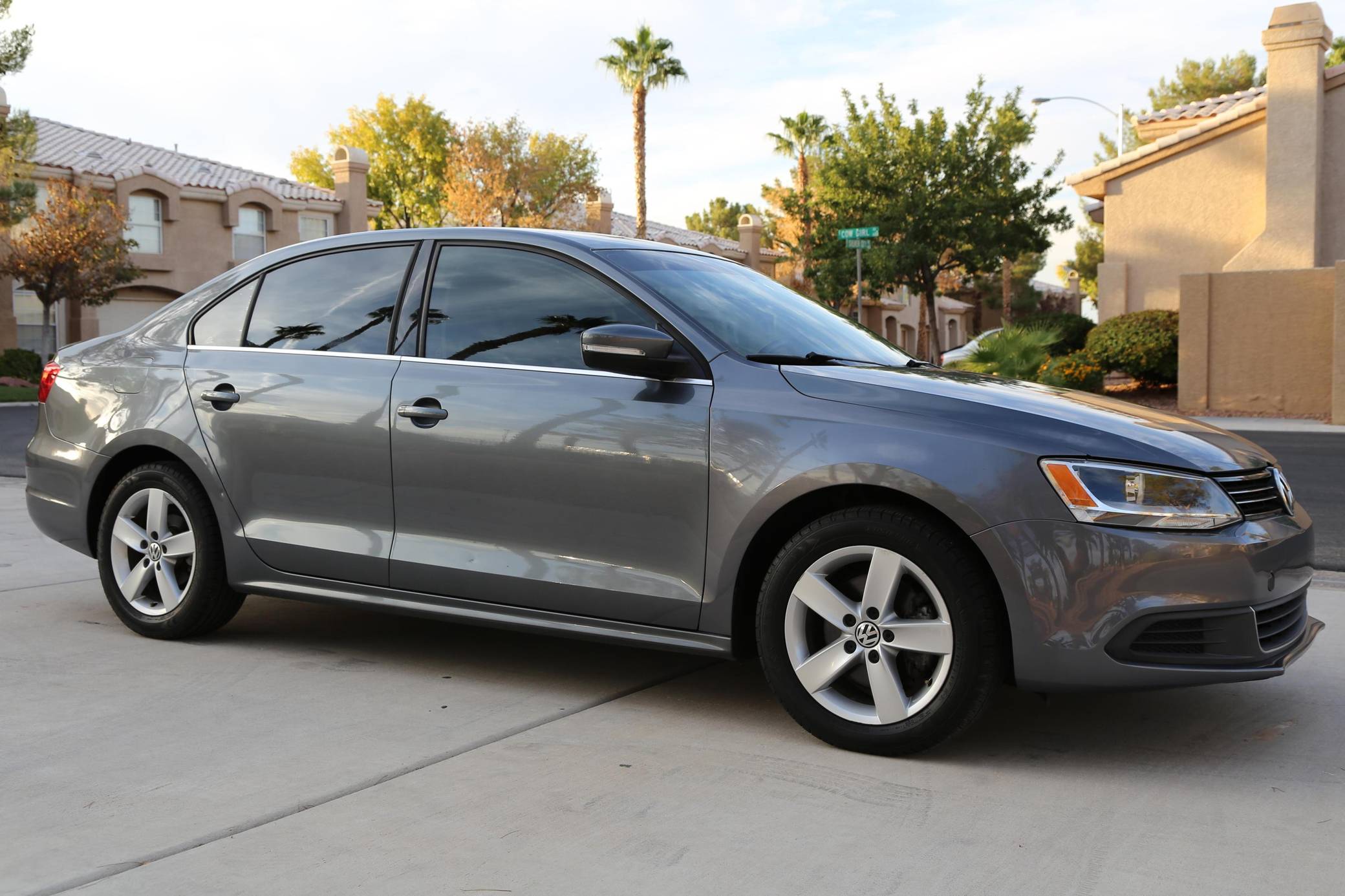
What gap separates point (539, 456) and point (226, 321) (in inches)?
73.6

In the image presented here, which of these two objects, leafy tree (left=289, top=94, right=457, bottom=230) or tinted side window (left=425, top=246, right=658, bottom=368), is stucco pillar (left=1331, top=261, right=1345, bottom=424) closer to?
tinted side window (left=425, top=246, right=658, bottom=368)

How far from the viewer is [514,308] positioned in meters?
4.89

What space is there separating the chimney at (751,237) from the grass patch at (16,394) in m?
30.9

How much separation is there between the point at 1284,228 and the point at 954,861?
23.4 meters

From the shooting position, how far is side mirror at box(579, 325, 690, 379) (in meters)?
4.31

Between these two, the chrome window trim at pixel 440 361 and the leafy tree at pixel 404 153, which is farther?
the leafy tree at pixel 404 153

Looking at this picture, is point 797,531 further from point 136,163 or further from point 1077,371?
point 136,163

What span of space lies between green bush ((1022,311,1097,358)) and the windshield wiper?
21780mm

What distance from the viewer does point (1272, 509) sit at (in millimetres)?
4102

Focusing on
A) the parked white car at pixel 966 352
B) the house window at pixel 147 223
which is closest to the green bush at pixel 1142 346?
the parked white car at pixel 966 352

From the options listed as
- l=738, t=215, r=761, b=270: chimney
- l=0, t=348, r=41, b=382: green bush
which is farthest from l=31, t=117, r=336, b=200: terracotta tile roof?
l=738, t=215, r=761, b=270: chimney

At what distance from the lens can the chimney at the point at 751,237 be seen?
180ft

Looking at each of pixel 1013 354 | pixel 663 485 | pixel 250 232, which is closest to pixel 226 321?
pixel 663 485

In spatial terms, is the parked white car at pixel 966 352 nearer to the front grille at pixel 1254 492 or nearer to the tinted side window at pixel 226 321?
the tinted side window at pixel 226 321
